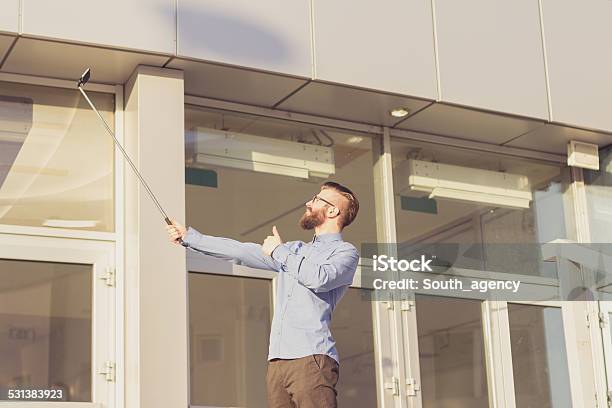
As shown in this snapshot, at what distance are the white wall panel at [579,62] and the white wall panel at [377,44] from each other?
1.11 m

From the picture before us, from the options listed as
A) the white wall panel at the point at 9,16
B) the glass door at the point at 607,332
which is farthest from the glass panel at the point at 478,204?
the white wall panel at the point at 9,16

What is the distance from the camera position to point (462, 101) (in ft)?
26.5

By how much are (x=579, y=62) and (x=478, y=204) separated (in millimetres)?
1273

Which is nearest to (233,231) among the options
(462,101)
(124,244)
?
(124,244)

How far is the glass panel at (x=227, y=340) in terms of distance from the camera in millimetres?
7145

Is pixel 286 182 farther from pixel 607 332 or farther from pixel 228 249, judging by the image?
pixel 607 332

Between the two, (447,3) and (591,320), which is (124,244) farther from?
(591,320)

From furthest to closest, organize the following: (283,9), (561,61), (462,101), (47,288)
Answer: (561,61) → (462,101) → (283,9) → (47,288)

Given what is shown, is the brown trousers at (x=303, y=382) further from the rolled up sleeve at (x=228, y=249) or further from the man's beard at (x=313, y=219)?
the man's beard at (x=313, y=219)

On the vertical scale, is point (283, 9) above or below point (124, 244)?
above

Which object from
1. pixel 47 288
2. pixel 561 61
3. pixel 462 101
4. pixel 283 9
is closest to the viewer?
pixel 47 288

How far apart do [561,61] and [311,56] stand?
2133 mm

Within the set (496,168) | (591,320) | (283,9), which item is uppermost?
(283,9)

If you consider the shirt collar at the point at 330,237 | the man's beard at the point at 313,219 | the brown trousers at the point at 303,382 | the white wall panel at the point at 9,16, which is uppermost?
the white wall panel at the point at 9,16
